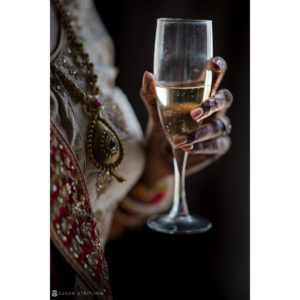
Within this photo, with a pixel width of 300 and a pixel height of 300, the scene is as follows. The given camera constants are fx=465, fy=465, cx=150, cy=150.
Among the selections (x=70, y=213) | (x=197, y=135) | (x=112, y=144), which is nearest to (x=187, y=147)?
(x=197, y=135)

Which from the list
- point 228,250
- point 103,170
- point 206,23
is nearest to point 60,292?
point 103,170

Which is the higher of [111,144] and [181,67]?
[181,67]

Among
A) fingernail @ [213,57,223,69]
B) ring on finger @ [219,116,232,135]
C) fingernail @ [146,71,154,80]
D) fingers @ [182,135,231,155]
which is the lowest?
fingers @ [182,135,231,155]

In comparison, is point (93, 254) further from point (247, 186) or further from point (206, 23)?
point (206, 23)

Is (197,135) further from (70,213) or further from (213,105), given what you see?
(70,213)

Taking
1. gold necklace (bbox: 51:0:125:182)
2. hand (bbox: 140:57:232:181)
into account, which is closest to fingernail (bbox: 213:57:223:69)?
hand (bbox: 140:57:232:181)

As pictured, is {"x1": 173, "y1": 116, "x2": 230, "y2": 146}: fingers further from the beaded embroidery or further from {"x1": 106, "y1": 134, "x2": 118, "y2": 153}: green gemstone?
the beaded embroidery
